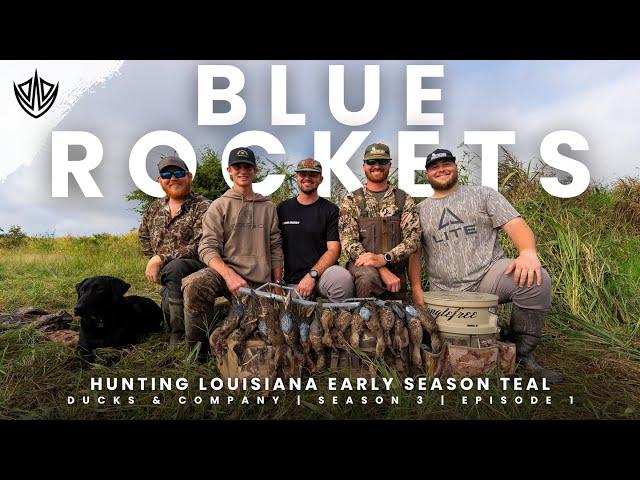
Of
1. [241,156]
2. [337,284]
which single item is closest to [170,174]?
[241,156]

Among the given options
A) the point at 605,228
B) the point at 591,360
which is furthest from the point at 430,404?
the point at 605,228

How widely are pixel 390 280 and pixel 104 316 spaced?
2586 mm

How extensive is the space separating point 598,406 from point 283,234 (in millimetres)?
2935

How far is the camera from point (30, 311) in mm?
5402

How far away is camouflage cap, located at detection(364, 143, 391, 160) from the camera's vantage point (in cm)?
413

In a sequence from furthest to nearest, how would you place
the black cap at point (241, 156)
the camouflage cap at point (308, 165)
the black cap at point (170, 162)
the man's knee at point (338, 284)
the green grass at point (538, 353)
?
the black cap at point (170, 162) → the camouflage cap at point (308, 165) → the black cap at point (241, 156) → the man's knee at point (338, 284) → the green grass at point (538, 353)

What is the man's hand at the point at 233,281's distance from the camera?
377 centimetres

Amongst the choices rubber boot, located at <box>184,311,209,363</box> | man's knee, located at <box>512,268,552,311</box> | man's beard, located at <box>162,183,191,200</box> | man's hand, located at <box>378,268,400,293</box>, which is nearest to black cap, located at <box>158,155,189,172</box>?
man's beard, located at <box>162,183,191,200</box>

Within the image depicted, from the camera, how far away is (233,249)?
13.5 ft

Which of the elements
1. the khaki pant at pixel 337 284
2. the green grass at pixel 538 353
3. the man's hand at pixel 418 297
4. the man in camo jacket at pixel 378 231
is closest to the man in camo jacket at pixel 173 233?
the green grass at pixel 538 353

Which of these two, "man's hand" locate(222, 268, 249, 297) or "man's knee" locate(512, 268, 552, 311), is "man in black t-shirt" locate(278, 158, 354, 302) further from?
"man's knee" locate(512, 268, 552, 311)

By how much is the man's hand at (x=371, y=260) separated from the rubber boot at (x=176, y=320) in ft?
5.49

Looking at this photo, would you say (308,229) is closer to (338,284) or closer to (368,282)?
(338,284)

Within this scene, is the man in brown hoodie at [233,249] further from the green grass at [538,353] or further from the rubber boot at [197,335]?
the green grass at [538,353]
